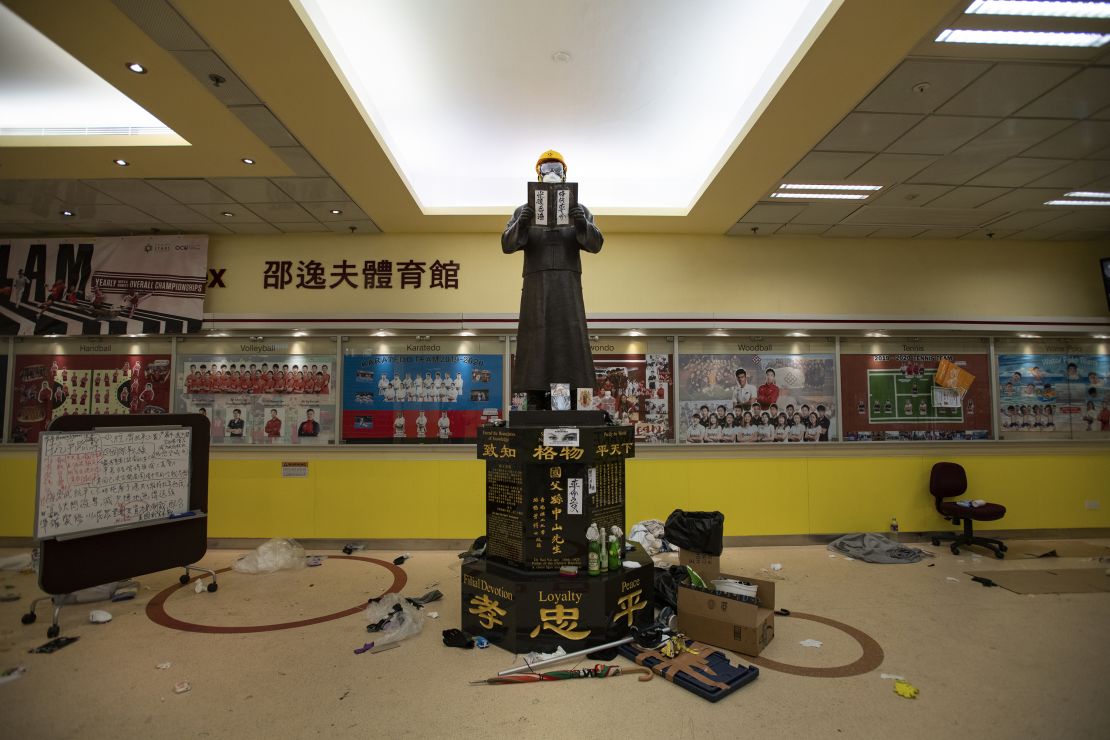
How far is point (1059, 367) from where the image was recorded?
659cm

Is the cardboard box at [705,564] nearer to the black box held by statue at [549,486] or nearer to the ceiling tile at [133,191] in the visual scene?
the black box held by statue at [549,486]

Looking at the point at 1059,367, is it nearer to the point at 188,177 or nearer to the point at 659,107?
the point at 659,107

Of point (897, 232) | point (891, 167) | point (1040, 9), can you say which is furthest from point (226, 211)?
point (897, 232)

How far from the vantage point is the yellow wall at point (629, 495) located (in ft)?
19.5

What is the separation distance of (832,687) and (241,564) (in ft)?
16.3

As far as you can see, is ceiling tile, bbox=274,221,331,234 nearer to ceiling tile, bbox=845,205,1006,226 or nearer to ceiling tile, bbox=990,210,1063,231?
ceiling tile, bbox=845,205,1006,226

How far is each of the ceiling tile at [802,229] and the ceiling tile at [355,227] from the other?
181 inches

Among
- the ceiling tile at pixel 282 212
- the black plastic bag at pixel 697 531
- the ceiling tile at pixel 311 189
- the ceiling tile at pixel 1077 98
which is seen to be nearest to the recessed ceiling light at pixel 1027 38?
the ceiling tile at pixel 1077 98

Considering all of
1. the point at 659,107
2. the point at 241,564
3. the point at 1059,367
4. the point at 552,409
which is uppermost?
the point at 659,107

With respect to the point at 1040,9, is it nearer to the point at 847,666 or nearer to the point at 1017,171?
the point at 1017,171

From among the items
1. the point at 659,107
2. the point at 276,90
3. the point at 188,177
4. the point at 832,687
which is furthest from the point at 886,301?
the point at 188,177

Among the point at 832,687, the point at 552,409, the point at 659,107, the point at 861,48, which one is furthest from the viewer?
the point at 659,107

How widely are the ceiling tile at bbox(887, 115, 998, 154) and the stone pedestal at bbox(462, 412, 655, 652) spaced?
3210 mm

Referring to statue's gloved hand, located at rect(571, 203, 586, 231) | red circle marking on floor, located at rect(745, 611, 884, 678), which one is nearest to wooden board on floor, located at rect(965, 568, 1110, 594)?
red circle marking on floor, located at rect(745, 611, 884, 678)
